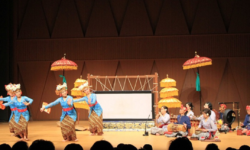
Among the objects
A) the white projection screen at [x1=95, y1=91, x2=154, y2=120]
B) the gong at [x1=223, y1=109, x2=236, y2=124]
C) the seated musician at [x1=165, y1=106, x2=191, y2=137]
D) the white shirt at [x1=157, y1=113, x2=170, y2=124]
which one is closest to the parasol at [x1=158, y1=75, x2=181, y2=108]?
the white projection screen at [x1=95, y1=91, x2=154, y2=120]

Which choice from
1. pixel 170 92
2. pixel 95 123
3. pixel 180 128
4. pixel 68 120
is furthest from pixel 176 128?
pixel 68 120

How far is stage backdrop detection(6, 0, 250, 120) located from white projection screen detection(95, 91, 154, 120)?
272 cm

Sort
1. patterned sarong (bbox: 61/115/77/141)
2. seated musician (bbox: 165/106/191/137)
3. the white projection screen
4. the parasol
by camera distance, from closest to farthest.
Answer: patterned sarong (bbox: 61/115/77/141) → seated musician (bbox: 165/106/191/137) → the white projection screen → the parasol

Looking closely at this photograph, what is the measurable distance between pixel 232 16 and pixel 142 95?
15.7 ft

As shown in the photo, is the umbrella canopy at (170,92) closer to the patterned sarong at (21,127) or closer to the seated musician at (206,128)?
the seated musician at (206,128)

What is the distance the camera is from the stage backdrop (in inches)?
415

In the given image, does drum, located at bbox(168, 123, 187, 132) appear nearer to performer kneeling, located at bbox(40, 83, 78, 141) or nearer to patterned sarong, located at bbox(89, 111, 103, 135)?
patterned sarong, located at bbox(89, 111, 103, 135)

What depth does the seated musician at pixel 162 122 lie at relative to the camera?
24.1 feet

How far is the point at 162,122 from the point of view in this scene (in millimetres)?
7598

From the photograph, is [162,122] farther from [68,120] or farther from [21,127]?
[21,127]

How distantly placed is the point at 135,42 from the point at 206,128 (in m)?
5.15

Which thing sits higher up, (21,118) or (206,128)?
(21,118)

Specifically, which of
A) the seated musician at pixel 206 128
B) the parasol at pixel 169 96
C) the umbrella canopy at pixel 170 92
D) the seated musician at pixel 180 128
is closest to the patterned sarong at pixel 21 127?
the seated musician at pixel 180 128

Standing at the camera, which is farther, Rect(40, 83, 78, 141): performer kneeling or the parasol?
the parasol
